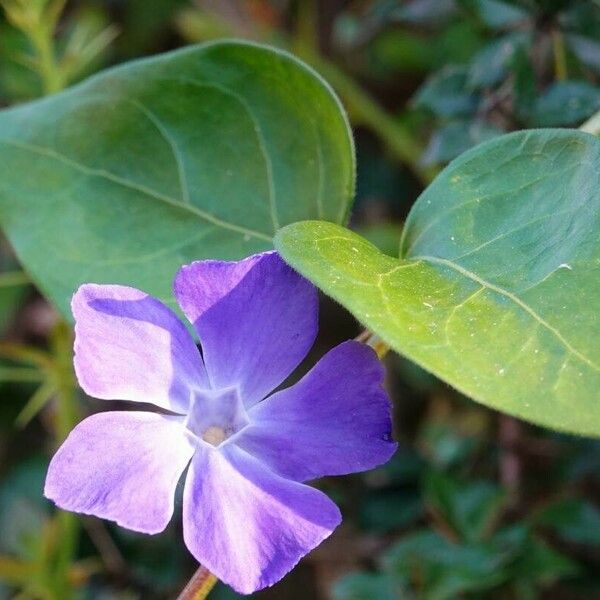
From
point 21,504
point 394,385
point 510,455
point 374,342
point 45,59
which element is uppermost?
point 374,342

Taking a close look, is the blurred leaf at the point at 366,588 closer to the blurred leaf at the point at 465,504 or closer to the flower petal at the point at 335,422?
the blurred leaf at the point at 465,504

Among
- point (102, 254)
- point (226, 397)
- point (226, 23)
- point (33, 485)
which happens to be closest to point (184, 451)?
point (226, 397)

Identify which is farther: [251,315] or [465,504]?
[465,504]

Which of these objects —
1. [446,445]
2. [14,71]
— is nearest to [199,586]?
[446,445]

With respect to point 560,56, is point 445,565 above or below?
A: below

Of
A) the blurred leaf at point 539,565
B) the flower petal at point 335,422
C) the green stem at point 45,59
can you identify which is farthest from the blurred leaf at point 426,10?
the flower petal at point 335,422

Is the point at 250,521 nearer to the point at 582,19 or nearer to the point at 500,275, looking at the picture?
the point at 500,275

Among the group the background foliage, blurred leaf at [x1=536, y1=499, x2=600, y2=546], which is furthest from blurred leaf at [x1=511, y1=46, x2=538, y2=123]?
blurred leaf at [x1=536, y1=499, x2=600, y2=546]
